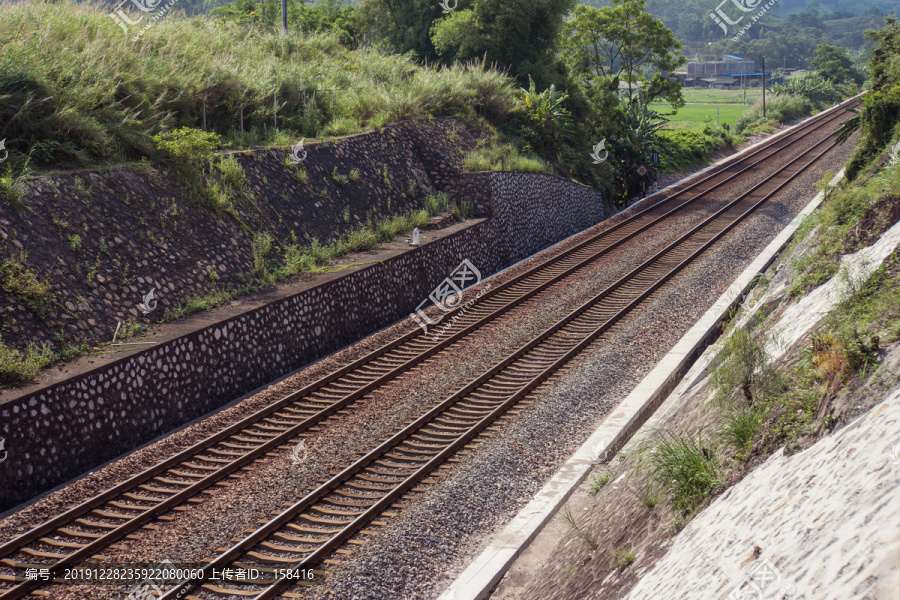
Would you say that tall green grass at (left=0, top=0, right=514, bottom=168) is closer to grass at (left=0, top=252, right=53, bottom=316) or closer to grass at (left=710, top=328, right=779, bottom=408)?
grass at (left=0, top=252, right=53, bottom=316)

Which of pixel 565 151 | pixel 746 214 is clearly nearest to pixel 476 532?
pixel 746 214

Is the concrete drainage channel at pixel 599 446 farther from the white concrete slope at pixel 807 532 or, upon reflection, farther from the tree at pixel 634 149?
the tree at pixel 634 149

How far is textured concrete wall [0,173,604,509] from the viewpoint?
8234mm

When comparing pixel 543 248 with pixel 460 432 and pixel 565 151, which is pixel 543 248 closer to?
pixel 565 151

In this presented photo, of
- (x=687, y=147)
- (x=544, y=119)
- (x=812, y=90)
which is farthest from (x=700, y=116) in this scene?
(x=544, y=119)

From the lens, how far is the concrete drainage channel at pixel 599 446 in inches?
262

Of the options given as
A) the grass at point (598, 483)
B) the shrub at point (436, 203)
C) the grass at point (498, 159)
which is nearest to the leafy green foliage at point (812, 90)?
the grass at point (498, 159)

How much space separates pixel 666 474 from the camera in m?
5.69

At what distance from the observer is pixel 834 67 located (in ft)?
305

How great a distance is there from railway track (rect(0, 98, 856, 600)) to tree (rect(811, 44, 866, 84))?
304ft

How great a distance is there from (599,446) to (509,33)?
88.7 feet

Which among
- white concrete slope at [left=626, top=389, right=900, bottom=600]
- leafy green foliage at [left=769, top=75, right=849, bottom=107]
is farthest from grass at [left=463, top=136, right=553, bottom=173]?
leafy green foliage at [left=769, top=75, right=849, bottom=107]

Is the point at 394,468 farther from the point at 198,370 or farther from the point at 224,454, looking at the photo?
the point at 198,370

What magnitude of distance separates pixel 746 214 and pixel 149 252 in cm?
2086
